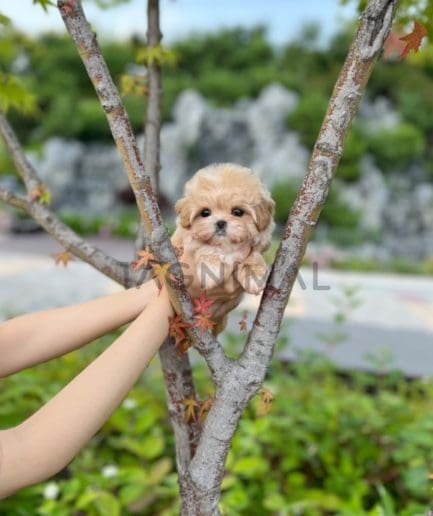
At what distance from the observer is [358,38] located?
1.08 metres

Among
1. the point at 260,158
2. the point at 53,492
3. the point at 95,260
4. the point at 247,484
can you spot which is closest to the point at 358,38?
the point at 95,260

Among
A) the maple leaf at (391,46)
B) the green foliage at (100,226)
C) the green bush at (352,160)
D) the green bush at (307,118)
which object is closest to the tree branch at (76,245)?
the maple leaf at (391,46)

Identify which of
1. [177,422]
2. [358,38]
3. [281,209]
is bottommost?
[281,209]

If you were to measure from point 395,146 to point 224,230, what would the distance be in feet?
47.9

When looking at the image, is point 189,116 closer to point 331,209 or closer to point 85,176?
point 85,176

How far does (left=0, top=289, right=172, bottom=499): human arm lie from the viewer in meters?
1.06

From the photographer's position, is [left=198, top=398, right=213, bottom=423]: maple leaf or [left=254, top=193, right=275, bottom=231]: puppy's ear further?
[left=198, top=398, right=213, bottom=423]: maple leaf

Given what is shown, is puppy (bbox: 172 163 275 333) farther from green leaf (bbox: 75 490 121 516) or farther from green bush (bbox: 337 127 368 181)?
green bush (bbox: 337 127 368 181)

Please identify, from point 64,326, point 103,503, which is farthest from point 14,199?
point 103,503

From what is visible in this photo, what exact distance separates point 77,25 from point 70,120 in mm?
15746

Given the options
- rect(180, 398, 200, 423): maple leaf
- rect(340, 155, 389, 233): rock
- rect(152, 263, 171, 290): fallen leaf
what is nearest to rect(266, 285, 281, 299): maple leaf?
rect(152, 263, 171, 290): fallen leaf

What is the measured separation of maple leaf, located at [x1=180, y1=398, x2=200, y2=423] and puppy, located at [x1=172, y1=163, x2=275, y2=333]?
0.33m

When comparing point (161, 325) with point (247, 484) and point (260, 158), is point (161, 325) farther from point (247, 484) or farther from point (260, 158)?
point (260, 158)

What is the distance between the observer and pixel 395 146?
14773mm
